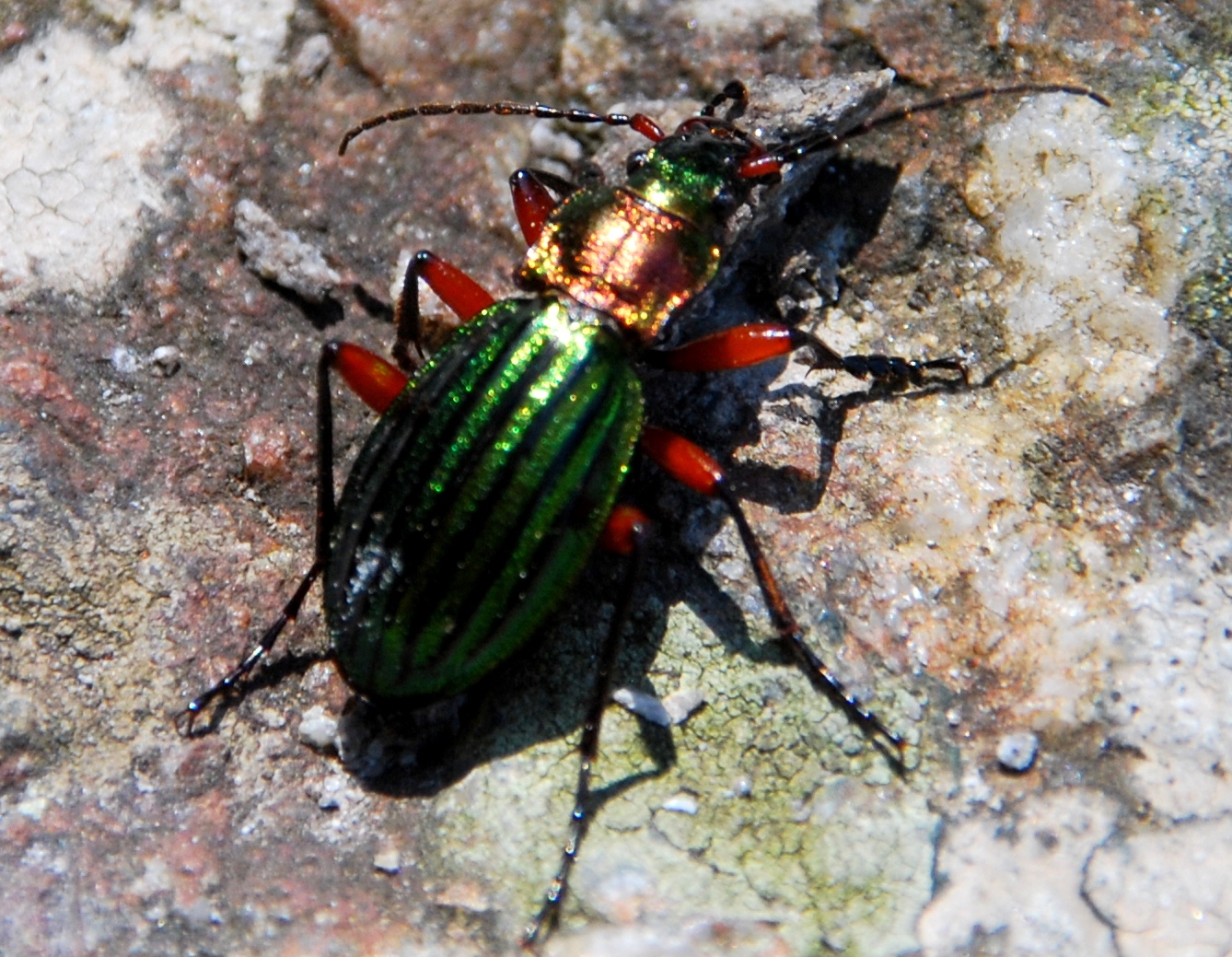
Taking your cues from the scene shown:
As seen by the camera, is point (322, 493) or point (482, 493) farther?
point (322, 493)

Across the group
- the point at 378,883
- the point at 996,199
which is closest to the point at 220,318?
the point at 378,883

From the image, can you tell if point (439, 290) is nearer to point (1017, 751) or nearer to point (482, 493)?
point (482, 493)

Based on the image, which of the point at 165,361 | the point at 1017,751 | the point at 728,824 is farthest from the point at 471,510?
the point at 1017,751

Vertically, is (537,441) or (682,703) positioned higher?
(537,441)

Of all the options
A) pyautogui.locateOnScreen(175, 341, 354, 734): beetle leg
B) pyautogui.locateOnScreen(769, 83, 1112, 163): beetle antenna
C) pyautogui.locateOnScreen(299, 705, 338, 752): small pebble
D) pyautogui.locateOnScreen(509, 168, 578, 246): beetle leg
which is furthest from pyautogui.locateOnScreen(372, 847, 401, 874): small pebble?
pyautogui.locateOnScreen(769, 83, 1112, 163): beetle antenna

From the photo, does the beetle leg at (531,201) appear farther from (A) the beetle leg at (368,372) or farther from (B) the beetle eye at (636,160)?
(A) the beetle leg at (368,372)

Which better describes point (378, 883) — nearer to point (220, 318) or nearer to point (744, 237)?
point (220, 318)

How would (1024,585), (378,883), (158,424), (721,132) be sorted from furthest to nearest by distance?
(721,132) → (158,424) → (1024,585) → (378,883)
